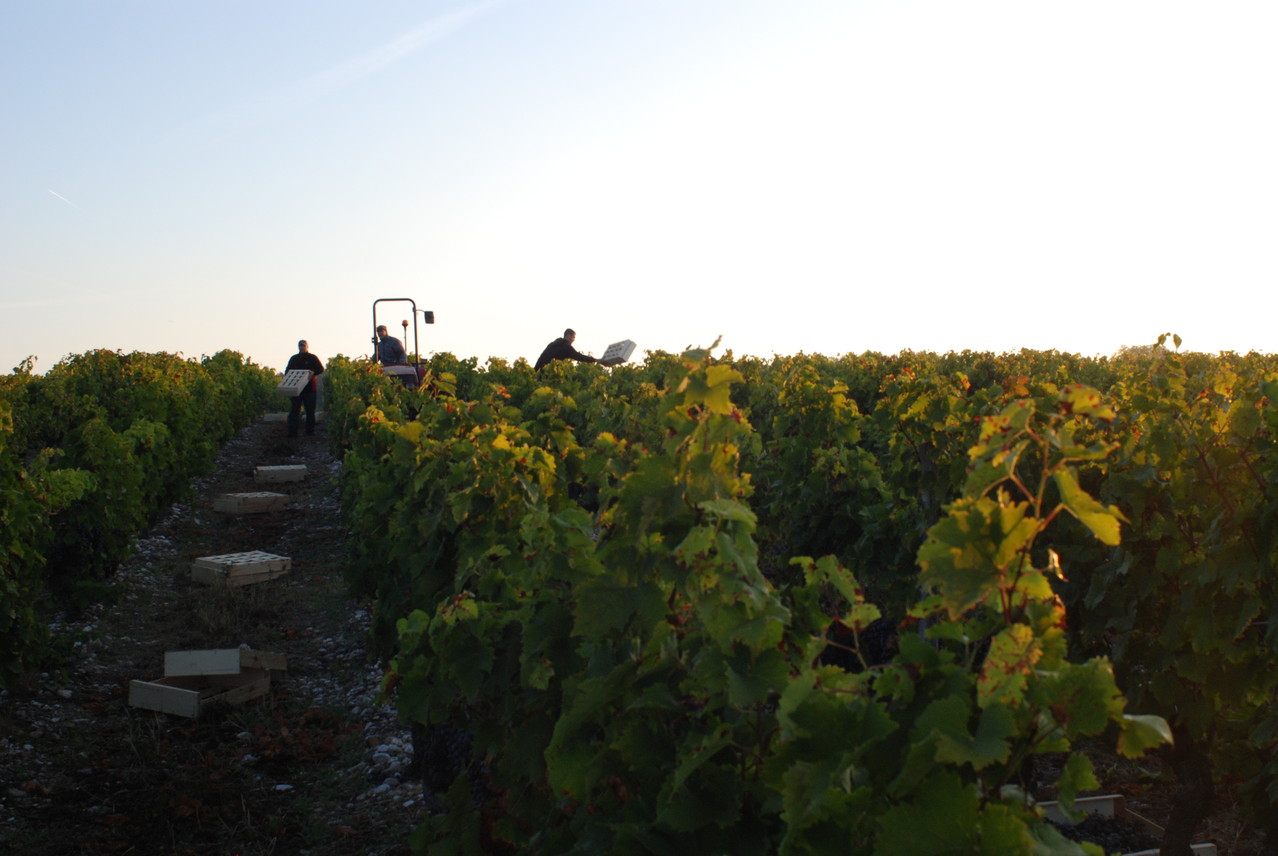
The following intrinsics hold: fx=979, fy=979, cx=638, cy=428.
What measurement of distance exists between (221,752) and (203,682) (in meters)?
0.92

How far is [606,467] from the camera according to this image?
2.89 m

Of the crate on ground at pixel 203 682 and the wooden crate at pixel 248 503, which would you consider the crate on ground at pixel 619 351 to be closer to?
the wooden crate at pixel 248 503

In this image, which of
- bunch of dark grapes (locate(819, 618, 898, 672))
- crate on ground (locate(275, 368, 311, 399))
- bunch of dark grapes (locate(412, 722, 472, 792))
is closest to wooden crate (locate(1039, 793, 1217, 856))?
bunch of dark grapes (locate(819, 618, 898, 672))

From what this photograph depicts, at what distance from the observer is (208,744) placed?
5.54 meters

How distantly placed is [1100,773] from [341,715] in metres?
4.29

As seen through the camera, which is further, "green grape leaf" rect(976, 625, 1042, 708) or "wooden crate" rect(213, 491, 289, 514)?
"wooden crate" rect(213, 491, 289, 514)

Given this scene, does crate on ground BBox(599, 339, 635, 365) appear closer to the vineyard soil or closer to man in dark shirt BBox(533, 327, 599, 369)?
man in dark shirt BBox(533, 327, 599, 369)

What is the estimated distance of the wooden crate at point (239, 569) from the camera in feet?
28.5

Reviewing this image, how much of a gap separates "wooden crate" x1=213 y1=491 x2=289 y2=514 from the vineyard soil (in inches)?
148

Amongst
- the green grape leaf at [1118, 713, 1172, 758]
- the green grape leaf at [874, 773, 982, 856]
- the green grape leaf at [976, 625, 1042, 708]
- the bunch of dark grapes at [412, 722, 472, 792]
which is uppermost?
the green grape leaf at [976, 625, 1042, 708]

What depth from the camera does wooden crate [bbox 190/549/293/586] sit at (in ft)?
28.5

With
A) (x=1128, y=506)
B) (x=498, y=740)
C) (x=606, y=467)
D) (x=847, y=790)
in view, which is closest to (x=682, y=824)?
(x=847, y=790)

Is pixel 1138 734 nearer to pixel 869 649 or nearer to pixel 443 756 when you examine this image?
pixel 443 756

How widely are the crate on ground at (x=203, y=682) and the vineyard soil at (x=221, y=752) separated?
0.09 m
